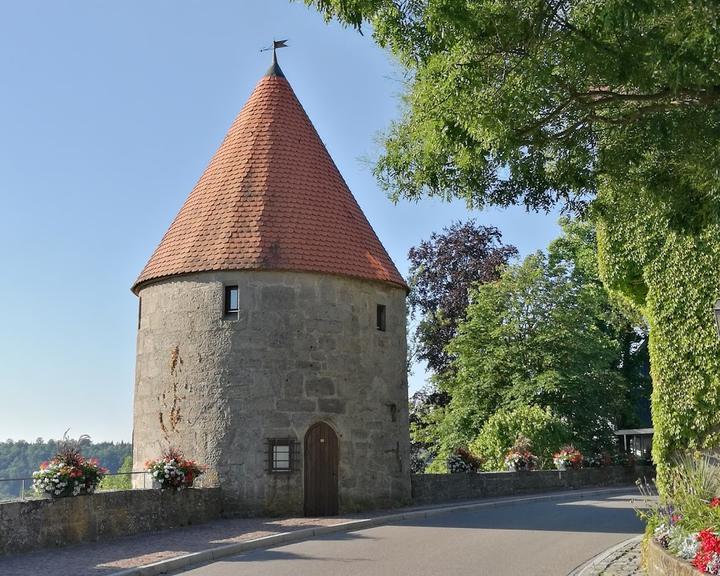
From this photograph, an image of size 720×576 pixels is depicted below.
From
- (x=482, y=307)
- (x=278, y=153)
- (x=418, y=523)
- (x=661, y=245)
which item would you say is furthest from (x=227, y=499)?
(x=482, y=307)

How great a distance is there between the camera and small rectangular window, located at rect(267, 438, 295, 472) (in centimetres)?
1791

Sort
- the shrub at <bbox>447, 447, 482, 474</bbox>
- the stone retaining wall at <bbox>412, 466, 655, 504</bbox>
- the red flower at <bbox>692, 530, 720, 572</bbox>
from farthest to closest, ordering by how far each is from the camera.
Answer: the shrub at <bbox>447, 447, 482, 474</bbox> → the stone retaining wall at <bbox>412, 466, 655, 504</bbox> → the red flower at <bbox>692, 530, 720, 572</bbox>

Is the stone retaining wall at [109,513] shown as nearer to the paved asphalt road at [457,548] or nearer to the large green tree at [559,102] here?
the paved asphalt road at [457,548]

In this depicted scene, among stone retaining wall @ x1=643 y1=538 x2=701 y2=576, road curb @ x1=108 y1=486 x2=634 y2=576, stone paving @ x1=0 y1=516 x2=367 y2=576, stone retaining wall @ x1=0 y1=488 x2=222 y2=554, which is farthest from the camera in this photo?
stone retaining wall @ x1=0 y1=488 x2=222 y2=554

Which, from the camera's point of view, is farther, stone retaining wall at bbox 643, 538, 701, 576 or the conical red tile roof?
the conical red tile roof

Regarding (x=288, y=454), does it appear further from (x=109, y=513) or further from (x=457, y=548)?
(x=457, y=548)

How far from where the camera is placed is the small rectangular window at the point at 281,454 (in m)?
17.9

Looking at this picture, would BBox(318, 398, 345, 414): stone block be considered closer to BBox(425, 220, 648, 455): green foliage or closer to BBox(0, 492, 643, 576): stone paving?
BBox(0, 492, 643, 576): stone paving

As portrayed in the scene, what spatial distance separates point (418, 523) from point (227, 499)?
4.18 meters

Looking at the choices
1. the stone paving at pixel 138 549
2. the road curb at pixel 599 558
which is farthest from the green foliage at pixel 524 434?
the road curb at pixel 599 558

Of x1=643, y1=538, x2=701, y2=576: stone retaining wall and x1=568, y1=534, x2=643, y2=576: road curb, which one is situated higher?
x1=643, y1=538, x2=701, y2=576: stone retaining wall

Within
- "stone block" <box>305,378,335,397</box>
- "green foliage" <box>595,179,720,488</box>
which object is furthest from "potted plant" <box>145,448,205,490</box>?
"green foliage" <box>595,179,720,488</box>

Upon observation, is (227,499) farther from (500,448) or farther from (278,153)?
(500,448)

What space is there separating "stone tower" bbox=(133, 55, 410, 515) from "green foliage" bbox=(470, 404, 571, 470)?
1058 cm
